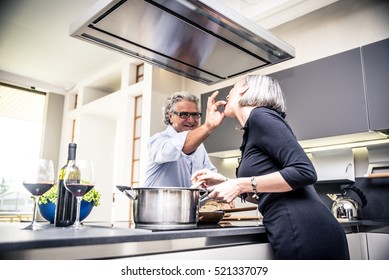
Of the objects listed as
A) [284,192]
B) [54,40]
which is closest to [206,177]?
[284,192]

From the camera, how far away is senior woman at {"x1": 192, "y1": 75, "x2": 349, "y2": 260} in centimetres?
94

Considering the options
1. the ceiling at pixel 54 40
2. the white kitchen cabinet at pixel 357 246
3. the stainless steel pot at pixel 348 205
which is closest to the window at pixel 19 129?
the ceiling at pixel 54 40

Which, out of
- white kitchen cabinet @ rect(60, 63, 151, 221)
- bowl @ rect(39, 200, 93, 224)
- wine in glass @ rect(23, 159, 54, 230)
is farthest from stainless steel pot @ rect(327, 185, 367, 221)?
white kitchen cabinet @ rect(60, 63, 151, 221)

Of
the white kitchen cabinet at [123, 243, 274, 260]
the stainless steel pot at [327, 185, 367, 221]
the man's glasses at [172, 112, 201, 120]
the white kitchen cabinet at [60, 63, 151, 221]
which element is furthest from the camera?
the white kitchen cabinet at [60, 63, 151, 221]

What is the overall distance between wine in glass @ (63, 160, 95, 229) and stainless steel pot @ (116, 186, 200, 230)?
143 mm

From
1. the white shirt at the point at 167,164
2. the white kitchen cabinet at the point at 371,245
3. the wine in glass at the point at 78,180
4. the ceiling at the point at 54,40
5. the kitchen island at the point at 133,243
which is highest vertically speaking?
the ceiling at the point at 54,40

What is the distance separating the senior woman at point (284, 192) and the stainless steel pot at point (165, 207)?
110 mm

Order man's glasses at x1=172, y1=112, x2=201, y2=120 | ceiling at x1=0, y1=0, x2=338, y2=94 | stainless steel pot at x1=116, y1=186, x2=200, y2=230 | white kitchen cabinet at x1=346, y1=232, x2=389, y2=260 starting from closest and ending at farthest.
Result: stainless steel pot at x1=116, y1=186, x2=200, y2=230 → white kitchen cabinet at x1=346, y1=232, x2=389, y2=260 → man's glasses at x1=172, y1=112, x2=201, y2=120 → ceiling at x1=0, y1=0, x2=338, y2=94

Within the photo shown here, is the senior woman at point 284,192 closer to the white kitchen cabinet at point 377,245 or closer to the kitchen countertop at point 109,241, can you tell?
the kitchen countertop at point 109,241

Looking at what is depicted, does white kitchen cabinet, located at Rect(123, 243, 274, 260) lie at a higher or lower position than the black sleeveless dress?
lower

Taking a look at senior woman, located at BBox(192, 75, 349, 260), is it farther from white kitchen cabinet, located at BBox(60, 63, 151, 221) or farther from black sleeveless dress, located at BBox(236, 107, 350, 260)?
white kitchen cabinet, located at BBox(60, 63, 151, 221)

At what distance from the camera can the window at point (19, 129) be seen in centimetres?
462

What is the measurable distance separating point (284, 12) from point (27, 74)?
3507mm

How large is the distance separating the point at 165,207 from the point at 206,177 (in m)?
0.27
